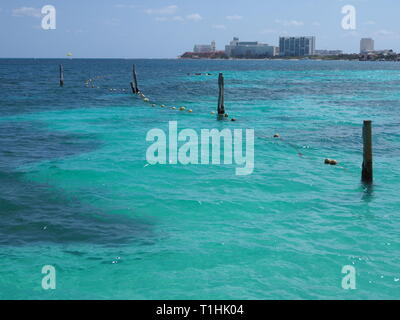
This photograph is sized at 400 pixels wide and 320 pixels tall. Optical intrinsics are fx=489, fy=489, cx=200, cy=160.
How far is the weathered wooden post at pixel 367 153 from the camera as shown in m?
18.7

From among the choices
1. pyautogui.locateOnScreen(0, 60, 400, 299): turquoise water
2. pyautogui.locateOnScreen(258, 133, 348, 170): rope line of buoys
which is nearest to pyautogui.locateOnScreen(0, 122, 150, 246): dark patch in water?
pyautogui.locateOnScreen(0, 60, 400, 299): turquoise water

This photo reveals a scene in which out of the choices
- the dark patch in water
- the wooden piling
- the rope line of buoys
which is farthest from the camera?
the rope line of buoys

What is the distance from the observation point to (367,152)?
62.1 feet

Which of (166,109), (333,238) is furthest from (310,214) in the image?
(166,109)

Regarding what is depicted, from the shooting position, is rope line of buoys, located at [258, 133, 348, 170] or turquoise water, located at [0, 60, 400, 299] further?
rope line of buoys, located at [258, 133, 348, 170]

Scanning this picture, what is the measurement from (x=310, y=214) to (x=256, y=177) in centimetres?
480

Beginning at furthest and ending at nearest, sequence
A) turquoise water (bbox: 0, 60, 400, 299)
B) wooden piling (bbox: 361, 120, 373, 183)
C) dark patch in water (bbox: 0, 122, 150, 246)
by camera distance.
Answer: wooden piling (bbox: 361, 120, 373, 183) < dark patch in water (bbox: 0, 122, 150, 246) < turquoise water (bbox: 0, 60, 400, 299)

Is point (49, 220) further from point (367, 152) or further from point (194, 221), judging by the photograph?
point (367, 152)

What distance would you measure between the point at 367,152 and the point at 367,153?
0.05 m

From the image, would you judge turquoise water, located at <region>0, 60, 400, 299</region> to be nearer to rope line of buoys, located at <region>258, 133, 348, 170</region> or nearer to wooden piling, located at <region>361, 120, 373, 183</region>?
rope line of buoys, located at <region>258, 133, 348, 170</region>

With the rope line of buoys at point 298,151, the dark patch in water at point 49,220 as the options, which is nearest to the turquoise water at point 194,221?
the dark patch in water at point 49,220

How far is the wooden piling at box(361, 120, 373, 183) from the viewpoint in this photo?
18.7 meters

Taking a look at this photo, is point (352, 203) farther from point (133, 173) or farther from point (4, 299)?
point (4, 299)

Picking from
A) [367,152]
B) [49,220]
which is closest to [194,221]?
[49,220]
